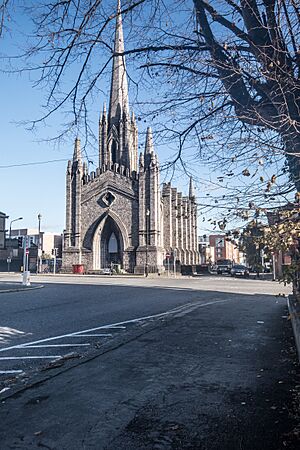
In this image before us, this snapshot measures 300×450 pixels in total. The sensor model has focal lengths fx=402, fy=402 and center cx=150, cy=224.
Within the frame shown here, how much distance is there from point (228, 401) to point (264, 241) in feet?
6.42

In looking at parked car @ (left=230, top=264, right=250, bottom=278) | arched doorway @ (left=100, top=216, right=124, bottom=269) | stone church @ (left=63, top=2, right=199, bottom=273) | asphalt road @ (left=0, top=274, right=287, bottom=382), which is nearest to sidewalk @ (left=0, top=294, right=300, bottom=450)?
asphalt road @ (left=0, top=274, right=287, bottom=382)

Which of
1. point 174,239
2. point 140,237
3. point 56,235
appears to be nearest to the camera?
point 140,237

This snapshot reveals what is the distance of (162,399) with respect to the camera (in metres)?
4.61

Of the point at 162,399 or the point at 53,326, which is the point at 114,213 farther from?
the point at 162,399

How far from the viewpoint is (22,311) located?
13242mm

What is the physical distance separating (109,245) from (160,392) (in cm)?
4893

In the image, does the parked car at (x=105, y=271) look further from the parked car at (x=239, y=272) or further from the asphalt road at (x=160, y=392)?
the asphalt road at (x=160, y=392)

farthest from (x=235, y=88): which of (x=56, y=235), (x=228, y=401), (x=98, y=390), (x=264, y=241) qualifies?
(x=56, y=235)

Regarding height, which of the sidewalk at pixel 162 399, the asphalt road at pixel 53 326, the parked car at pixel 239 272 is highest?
the parked car at pixel 239 272

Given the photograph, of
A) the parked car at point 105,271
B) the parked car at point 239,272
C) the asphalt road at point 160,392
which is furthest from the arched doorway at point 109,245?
the asphalt road at point 160,392

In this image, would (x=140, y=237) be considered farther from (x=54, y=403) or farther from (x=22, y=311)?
(x=54, y=403)

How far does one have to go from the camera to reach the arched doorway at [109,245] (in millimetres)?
52500

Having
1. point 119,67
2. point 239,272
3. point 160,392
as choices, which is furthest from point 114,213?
point 160,392

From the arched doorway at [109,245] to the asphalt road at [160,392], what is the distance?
4266 centimetres
